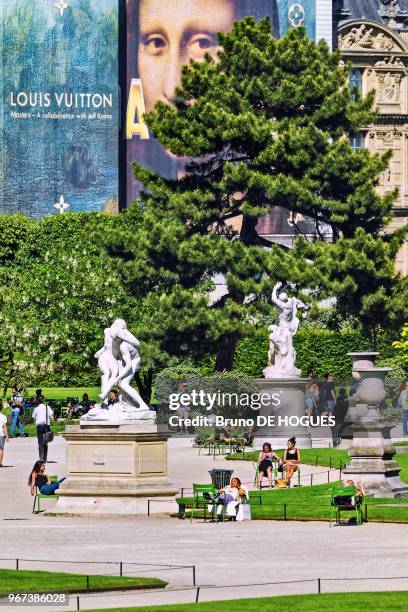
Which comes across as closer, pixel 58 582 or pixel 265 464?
pixel 58 582

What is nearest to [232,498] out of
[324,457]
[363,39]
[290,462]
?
[290,462]

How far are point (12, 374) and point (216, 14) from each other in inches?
1067

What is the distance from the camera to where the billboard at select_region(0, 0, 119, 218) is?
10400 centimetres

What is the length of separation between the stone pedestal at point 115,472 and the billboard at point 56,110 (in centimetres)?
6600

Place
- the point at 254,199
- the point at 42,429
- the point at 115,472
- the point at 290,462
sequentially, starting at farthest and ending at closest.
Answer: the point at 254,199, the point at 42,429, the point at 290,462, the point at 115,472

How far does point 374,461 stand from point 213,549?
10.6m

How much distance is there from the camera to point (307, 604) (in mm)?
23953

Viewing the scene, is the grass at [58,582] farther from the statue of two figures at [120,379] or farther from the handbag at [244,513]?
the statue of two figures at [120,379]

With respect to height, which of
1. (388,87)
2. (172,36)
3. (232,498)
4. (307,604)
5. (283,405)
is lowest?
(307,604)

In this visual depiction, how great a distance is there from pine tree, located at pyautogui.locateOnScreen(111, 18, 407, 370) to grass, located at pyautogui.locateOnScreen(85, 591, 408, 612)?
50179 mm

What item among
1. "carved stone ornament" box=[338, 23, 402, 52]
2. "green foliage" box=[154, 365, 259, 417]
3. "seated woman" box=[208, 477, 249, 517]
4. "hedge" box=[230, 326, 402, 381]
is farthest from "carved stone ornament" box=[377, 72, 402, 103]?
"seated woman" box=[208, 477, 249, 517]

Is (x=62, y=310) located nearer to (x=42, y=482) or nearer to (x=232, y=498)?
(x=42, y=482)

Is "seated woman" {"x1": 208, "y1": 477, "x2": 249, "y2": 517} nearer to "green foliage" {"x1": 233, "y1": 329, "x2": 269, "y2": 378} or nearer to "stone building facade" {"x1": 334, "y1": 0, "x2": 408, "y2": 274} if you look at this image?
"green foliage" {"x1": 233, "y1": 329, "x2": 269, "y2": 378}

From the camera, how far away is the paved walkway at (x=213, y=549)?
85.1ft
